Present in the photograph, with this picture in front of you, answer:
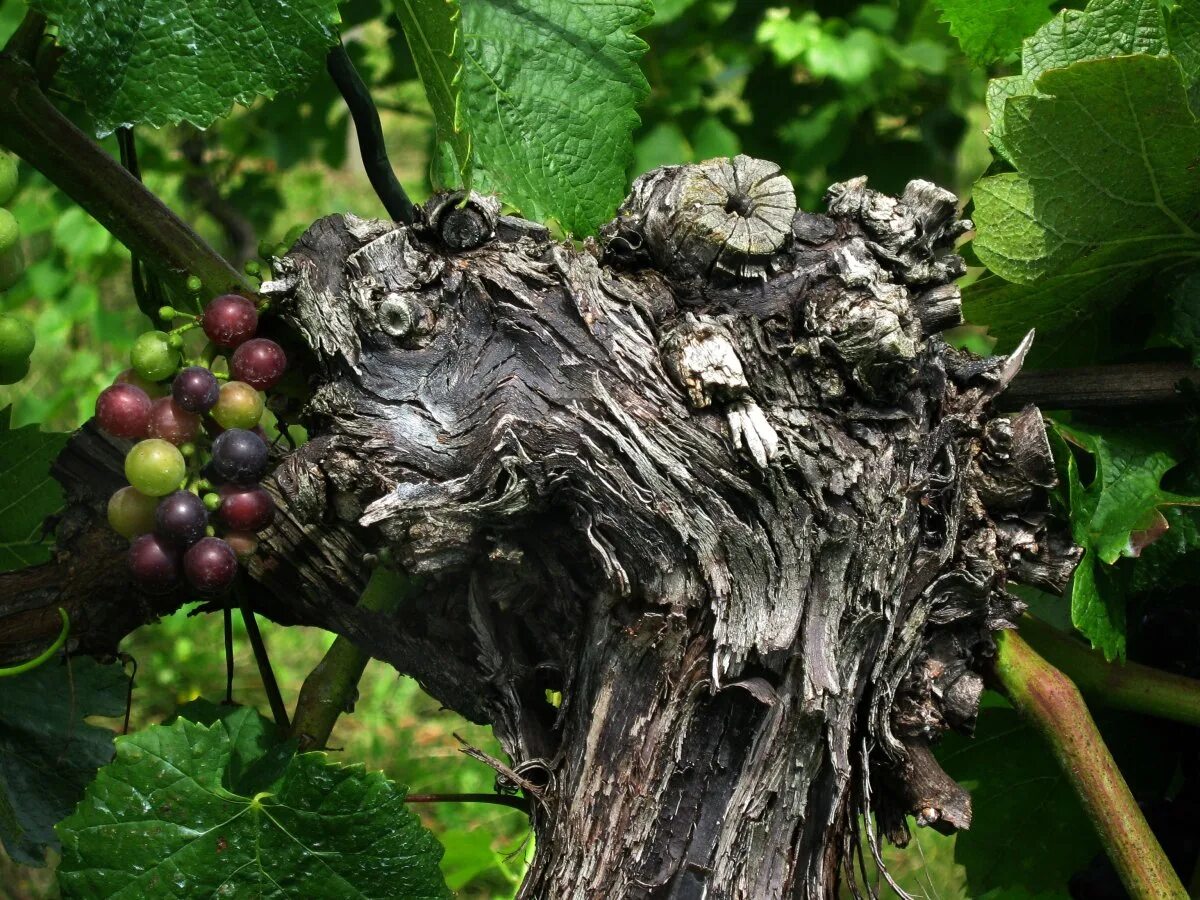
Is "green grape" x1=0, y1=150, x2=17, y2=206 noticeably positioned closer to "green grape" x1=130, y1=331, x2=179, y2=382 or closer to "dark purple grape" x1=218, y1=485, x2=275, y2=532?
"green grape" x1=130, y1=331, x2=179, y2=382

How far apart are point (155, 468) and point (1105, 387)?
814 millimetres

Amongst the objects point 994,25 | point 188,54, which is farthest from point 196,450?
point 994,25

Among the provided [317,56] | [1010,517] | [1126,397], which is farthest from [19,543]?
[1126,397]

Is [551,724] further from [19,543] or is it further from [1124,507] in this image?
[19,543]

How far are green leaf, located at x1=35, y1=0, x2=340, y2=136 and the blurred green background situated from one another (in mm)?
963

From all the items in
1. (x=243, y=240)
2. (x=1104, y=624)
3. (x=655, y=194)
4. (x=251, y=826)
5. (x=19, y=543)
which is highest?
(x=243, y=240)

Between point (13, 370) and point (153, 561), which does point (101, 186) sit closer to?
point (13, 370)

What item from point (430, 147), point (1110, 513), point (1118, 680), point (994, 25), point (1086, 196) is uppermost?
point (430, 147)

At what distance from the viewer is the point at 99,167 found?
0.98 meters

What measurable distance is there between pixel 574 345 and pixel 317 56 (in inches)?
12.2

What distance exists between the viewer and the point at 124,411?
0.91 meters

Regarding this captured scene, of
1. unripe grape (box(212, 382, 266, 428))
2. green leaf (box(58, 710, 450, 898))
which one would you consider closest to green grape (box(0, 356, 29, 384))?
unripe grape (box(212, 382, 266, 428))

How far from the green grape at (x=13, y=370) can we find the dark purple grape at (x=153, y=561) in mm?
262

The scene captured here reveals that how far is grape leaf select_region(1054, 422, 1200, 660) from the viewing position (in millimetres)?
955
